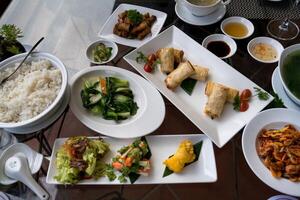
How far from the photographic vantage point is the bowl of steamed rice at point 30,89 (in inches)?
48.4

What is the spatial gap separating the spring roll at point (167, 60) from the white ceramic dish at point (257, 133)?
0.51 meters

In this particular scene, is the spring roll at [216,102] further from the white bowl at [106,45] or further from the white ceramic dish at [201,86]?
the white bowl at [106,45]

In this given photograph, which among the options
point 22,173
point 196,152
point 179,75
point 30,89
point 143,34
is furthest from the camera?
point 143,34

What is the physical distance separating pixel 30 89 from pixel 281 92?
119 cm

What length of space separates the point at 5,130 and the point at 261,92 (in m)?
1.22

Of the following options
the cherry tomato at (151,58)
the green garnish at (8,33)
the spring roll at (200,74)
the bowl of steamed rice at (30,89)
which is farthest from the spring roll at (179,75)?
the green garnish at (8,33)

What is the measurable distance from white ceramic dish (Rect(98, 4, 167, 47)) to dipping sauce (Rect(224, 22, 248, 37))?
381 millimetres

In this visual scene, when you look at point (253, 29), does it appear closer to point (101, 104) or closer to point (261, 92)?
point (261, 92)

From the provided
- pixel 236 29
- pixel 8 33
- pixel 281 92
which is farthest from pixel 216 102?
pixel 8 33

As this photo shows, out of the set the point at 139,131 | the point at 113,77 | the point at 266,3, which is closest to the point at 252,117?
the point at 139,131

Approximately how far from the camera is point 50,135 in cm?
130

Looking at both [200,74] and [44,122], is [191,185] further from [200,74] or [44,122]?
[44,122]

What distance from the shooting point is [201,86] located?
1.46 metres

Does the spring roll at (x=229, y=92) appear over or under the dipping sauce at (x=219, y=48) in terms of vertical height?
under
